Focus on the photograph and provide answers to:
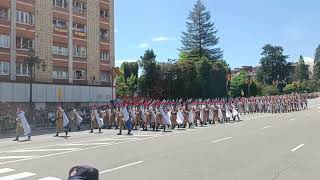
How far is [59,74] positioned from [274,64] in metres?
93.9

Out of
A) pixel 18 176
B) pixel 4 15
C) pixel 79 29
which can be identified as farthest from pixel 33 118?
pixel 18 176

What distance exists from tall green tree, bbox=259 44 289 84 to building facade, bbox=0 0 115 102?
83.1m

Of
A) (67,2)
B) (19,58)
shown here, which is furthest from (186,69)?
(19,58)

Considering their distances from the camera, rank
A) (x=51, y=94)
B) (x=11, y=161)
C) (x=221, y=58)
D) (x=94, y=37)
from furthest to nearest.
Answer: (x=221, y=58) < (x=94, y=37) < (x=51, y=94) < (x=11, y=161)

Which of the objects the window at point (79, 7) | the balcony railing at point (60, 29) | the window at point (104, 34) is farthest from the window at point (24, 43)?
the window at point (104, 34)

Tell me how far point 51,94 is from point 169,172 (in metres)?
40.4

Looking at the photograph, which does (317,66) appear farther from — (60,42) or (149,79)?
(60,42)

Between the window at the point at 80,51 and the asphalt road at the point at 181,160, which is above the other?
the window at the point at 80,51

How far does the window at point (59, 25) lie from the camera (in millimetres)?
55312

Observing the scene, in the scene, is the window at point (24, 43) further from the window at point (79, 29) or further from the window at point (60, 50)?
the window at point (79, 29)

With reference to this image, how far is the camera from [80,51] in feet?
194

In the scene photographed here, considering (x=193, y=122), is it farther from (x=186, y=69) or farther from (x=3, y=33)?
(x=186, y=69)

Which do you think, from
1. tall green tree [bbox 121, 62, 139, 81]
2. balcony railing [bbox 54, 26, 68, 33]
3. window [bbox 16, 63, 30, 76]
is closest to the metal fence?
window [bbox 16, 63, 30, 76]

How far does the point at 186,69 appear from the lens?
3241 inches
